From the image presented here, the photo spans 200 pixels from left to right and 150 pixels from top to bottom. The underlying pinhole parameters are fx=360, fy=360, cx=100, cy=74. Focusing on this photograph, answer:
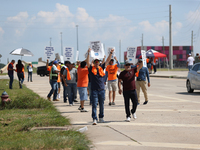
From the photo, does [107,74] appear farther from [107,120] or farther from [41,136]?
[41,136]

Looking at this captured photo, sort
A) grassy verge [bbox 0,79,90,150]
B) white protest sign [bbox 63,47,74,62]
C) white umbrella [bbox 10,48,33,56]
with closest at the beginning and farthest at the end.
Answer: grassy verge [bbox 0,79,90,150] → white umbrella [bbox 10,48,33,56] → white protest sign [bbox 63,47,74,62]

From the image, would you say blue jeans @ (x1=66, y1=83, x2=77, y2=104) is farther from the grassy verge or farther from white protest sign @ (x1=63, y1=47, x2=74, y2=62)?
white protest sign @ (x1=63, y1=47, x2=74, y2=62)

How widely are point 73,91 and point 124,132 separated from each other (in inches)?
256

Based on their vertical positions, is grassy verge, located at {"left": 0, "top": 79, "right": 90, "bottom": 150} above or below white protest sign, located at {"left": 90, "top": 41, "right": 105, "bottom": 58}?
below

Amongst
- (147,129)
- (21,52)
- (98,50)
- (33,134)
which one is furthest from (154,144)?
(21,52)

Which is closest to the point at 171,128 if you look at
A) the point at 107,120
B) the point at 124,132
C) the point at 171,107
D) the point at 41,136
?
the point at 124,132

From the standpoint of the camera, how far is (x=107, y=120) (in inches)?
405

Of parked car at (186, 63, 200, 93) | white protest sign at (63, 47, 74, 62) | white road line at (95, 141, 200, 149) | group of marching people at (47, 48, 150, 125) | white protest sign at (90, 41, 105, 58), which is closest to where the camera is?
white road line at (95, 141, 200, 149)

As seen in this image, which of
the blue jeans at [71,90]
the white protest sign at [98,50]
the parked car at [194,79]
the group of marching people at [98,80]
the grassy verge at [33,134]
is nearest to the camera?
the grassy verge at [33,134]

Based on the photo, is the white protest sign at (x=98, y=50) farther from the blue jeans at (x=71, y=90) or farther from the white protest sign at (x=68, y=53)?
the white protest sign at (x=68, y=53)

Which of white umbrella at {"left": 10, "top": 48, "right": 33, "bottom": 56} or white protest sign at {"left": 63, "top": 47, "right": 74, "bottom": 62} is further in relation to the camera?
white protest sign at {"left": 63, "top": 47, "right": 74, "bottom": 62}

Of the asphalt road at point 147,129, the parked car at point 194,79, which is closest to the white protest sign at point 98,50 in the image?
the asphalt road at point 147,129

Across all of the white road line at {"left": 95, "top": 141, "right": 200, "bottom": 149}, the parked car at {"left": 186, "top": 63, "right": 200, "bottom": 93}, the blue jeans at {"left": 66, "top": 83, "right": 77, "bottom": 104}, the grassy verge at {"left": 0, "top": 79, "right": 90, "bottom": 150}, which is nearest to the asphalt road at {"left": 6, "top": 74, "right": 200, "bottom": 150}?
the white road line at {"left": 95, "top": 141, "right": 200, "bottom": 149}

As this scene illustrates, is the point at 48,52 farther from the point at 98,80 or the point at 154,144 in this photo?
the point at 154,144
